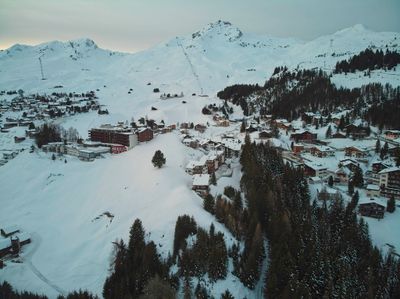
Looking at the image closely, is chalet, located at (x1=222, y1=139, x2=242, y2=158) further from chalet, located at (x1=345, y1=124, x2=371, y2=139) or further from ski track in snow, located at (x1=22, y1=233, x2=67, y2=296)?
ski track in snow, located at (x1=22, y1=233, x2=67, y2=296)

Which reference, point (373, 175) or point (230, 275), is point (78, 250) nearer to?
point (230, 275)

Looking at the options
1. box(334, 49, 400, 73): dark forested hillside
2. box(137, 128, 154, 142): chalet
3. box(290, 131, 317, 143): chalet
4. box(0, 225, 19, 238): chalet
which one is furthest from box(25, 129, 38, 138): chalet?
box(334, 49, 400, 73): dark forested hillside

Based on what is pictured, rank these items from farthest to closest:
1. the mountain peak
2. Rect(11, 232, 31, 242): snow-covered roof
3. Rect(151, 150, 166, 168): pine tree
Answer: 1. the mountain peak
2. Rect(151, 150, 166, 168): pine tree
3. Rect(11, 232, 31, 242): snow-covered roof

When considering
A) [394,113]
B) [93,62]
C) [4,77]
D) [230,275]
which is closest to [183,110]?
[394,113]

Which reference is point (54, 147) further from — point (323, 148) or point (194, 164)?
point (323, 148)

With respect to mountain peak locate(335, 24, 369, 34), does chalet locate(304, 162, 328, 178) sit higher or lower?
lower

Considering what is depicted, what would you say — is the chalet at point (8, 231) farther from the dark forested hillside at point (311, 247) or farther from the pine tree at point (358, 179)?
the pine tree at point (358, 179)
